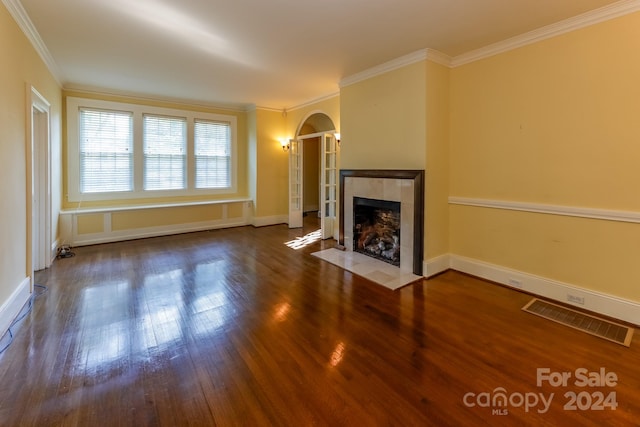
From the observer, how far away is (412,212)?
3.87 m

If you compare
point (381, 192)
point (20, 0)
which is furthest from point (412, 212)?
point (20, 0)

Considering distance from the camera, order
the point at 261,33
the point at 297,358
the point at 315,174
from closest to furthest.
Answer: the point at 297,358
the point at 261,33
the point at 315,174

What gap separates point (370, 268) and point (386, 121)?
2.07 m

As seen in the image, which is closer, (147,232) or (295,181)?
(147,232)

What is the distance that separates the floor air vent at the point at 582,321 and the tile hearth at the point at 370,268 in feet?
4.08

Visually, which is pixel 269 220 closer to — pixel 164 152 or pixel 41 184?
pixel 164 152

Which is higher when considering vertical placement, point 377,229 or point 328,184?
point 328,184

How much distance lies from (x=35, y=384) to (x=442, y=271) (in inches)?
161

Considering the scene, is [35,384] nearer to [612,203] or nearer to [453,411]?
[453,411]

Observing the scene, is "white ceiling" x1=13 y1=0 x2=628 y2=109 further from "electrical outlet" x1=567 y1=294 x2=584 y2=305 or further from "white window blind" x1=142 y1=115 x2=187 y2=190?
"electrical outlet" x1=567 y1=294 x2=584 y2=305

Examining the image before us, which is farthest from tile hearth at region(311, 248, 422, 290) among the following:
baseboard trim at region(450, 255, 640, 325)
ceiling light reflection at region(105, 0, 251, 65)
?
ceiling light reflection at region(105, 0, 251, 65)

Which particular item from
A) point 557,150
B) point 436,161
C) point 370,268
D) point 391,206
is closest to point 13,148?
point 370,268

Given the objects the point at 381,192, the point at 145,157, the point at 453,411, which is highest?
the point at 145,157

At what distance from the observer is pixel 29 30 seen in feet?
10.3
